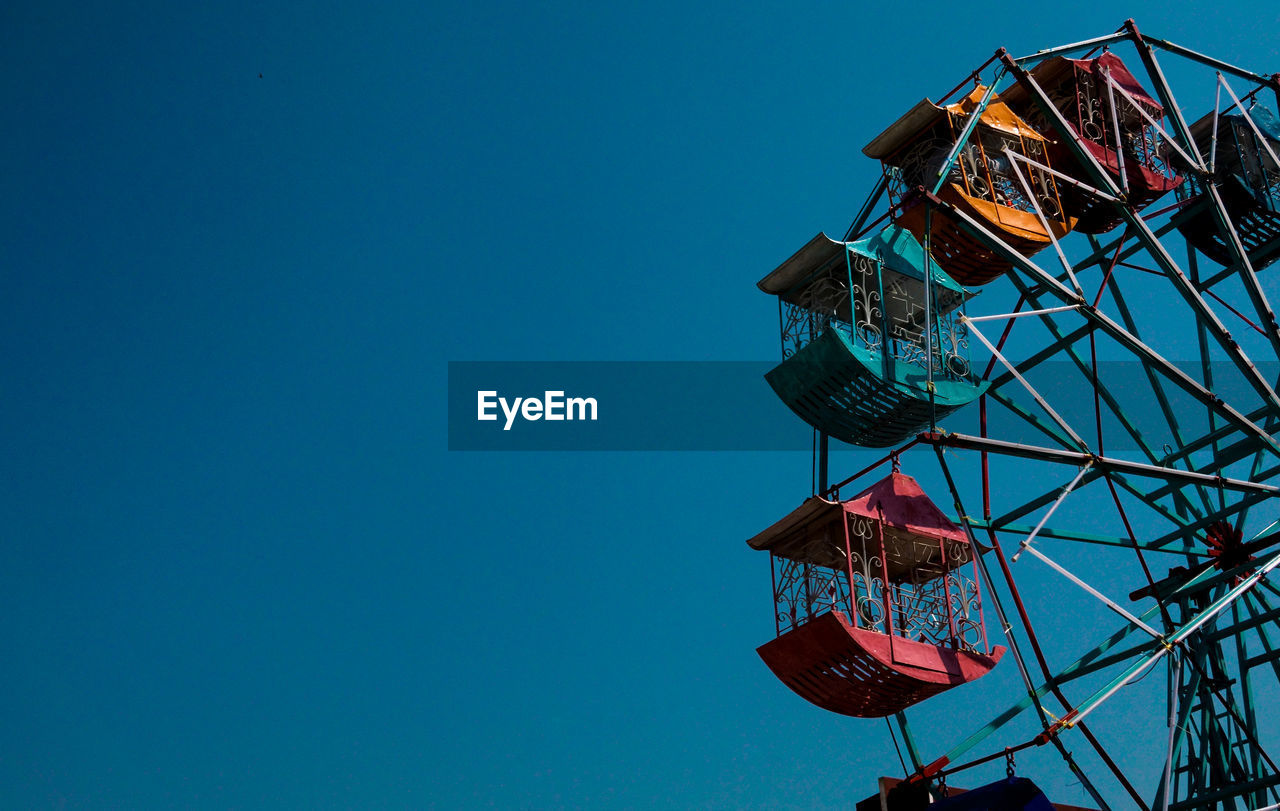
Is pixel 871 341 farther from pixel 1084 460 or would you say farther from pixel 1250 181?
pixel 1250 181

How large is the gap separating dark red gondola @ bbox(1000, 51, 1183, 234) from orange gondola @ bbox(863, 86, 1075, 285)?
87 centimetres

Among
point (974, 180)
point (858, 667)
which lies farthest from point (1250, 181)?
point (858, 667)

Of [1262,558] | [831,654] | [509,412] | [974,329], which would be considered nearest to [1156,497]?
[1262,558]

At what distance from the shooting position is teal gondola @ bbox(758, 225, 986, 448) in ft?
57.2

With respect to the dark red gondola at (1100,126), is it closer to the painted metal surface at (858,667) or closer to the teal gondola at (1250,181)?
the teal gondola at (1250,181)

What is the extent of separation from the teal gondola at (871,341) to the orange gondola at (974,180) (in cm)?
85

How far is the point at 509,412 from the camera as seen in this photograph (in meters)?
23.2

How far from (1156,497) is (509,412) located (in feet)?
33.6

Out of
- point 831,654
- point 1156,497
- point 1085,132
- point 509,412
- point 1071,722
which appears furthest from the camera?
point 509,412

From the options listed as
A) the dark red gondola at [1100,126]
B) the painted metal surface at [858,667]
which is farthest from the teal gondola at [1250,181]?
the painted metal surface at [858,667]

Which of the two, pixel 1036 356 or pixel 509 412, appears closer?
pixel 1036 356

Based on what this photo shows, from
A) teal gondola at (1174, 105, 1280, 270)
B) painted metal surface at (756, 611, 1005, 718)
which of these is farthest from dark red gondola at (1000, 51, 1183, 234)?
painted metal surface at (756, 611, 1005, 718)

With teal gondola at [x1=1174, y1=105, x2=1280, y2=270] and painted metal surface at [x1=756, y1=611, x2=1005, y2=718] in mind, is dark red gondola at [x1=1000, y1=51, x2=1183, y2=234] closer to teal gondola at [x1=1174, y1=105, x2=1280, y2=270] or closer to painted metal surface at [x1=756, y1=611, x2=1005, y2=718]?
teal gondola at [x1=1174, y1=105, x2=1280, y2=270]

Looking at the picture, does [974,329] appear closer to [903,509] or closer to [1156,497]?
[903,509]
